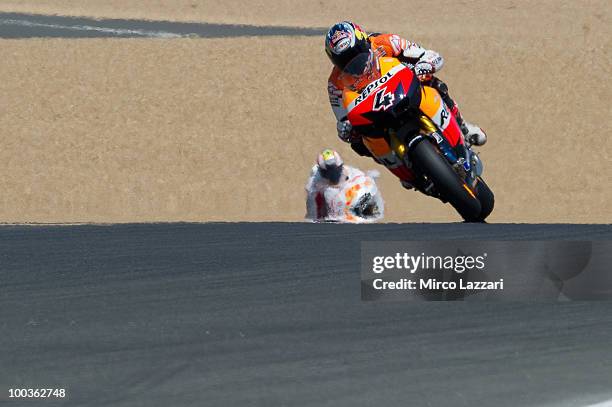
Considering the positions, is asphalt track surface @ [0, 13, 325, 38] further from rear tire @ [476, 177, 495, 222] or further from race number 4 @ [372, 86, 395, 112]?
race number 4 @ [372, 86, 395, 112]

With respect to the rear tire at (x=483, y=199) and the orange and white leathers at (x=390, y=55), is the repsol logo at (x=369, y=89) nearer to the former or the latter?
the orange and white leathers at (x=390, y=55)

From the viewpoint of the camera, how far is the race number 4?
1250 cm

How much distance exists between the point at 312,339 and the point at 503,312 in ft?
3.95

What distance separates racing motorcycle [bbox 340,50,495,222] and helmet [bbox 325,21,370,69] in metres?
0.07

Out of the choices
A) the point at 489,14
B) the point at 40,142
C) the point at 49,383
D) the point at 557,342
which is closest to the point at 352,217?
the point at 557,342

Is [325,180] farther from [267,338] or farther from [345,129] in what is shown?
[267,338]

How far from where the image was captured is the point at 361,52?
12.9 meters

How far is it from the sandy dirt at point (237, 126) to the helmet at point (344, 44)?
13243 millimetres

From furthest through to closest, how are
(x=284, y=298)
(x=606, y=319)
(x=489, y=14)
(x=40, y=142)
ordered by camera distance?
(x=489, y=14), (x=40, y=142), (x=284, y=298), (x=606, y=319)

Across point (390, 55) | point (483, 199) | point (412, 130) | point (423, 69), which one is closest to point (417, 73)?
point (423, 69)

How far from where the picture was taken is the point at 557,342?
6.34 metres

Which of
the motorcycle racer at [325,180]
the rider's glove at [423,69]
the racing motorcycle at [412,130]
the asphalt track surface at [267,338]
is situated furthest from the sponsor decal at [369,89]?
the motorcycle racer at [325,180]

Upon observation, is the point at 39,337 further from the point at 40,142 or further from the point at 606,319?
the point at 40,142

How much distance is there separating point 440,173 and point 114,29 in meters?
25.2
